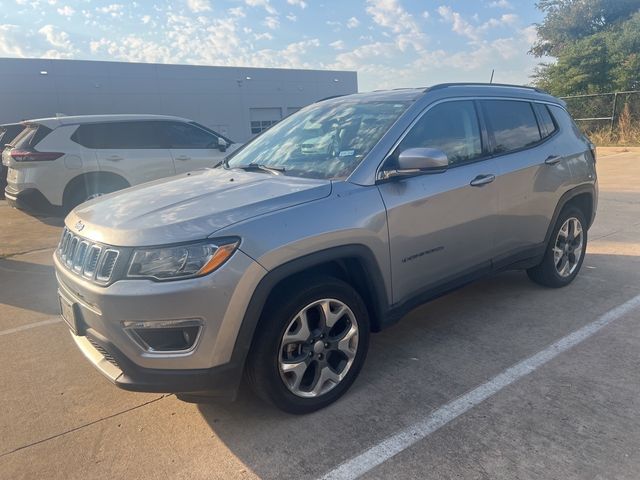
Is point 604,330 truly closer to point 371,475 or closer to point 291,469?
point 371,475

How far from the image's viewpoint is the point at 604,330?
389cm

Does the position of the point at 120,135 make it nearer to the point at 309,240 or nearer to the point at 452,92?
the point at 452,92

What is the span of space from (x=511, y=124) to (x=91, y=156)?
6.93 metres

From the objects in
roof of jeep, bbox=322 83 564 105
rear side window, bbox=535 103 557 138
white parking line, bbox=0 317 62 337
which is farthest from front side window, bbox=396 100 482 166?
white parking line, bbox=0 317 62 337

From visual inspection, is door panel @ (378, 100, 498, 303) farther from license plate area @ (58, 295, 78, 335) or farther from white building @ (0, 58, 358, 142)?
white building @ (0, 58, 358, 142)

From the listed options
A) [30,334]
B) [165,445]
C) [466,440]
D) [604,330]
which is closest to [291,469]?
[165,445]

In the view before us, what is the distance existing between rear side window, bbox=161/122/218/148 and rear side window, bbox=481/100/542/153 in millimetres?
6585

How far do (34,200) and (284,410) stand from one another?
703cm

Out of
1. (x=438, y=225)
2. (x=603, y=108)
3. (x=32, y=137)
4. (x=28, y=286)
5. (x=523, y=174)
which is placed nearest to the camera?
(x=438, y=225)

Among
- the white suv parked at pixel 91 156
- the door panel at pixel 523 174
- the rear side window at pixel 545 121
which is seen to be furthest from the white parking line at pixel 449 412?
the white suv parked at pixel 91 156

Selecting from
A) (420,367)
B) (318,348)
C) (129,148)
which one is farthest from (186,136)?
(318,348)

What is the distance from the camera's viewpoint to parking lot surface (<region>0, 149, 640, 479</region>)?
8.45 ft

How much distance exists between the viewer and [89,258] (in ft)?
9.01

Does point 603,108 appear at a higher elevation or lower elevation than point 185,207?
higher
